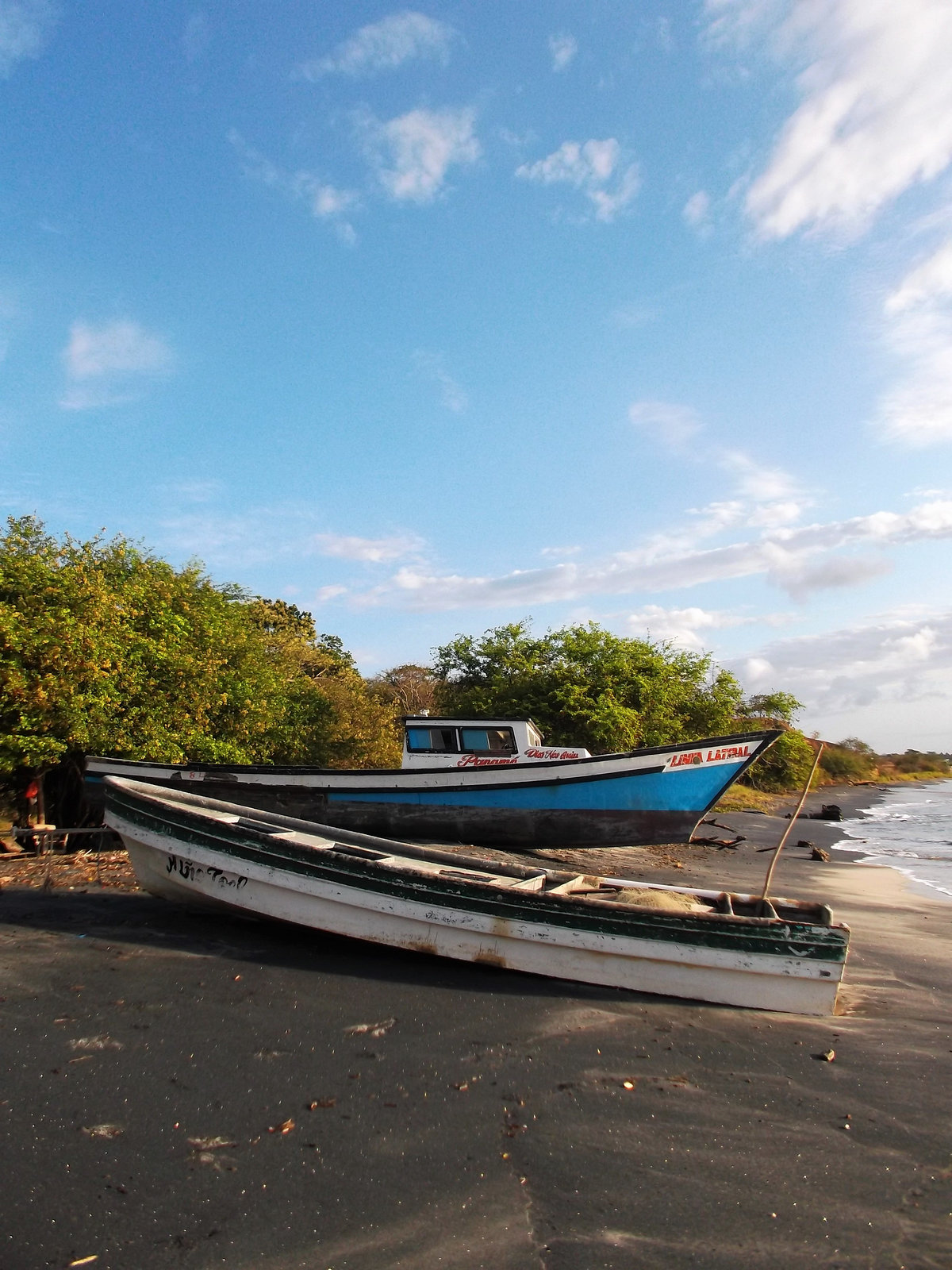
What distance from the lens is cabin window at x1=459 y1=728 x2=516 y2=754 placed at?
16828mm

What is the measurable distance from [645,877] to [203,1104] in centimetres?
969

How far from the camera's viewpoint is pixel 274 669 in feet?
77.9

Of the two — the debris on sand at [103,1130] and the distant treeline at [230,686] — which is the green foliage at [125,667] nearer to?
the distant treeline at [230,686]

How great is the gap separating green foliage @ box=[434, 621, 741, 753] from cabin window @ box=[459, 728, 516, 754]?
10556mm

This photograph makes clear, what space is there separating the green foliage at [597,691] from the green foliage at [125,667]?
9.56 meters

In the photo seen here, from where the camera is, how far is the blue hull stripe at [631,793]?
1446 cm

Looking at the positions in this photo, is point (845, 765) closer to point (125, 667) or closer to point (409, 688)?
point (409, 688)

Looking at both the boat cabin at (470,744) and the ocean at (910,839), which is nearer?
the ocean at (910,839)

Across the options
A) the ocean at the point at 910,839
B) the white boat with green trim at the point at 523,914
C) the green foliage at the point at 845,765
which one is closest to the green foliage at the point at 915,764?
the green foliage at the point at 845,765

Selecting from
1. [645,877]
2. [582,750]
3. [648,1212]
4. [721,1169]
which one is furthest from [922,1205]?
[582,750]

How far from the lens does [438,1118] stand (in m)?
4.23

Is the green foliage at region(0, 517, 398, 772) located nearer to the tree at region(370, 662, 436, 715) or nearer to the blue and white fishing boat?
the blue and white fishing boat

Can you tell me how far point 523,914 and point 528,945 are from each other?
292 millimetres

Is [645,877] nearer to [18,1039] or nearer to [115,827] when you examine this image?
[115,827]
